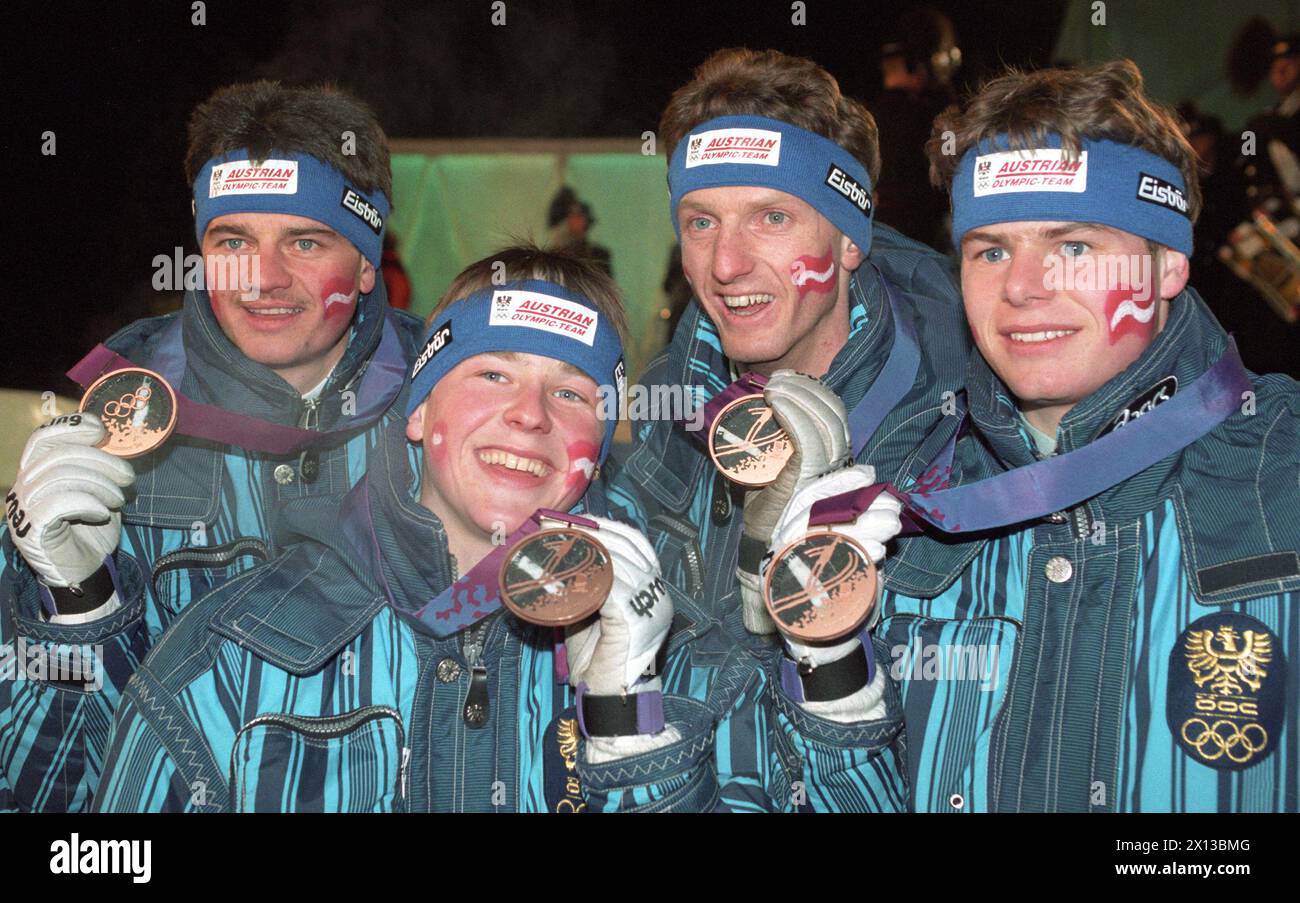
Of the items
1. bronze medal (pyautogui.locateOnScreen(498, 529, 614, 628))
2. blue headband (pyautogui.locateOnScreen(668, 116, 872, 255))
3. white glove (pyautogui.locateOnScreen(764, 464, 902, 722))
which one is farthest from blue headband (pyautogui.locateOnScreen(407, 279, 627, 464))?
blue headband (pyautogui.locateOnScreen(668, 116, 872, 255))

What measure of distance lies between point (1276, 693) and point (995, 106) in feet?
4.46

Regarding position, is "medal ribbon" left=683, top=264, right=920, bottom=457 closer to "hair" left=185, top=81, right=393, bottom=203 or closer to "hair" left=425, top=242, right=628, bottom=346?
"hair" left=425, top=242, right=628, bottom=346

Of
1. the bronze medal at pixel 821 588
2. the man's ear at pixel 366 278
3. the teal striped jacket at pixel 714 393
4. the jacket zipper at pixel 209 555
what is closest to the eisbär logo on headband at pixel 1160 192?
the teal striped jacket at pixel 714 393

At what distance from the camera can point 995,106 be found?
3094 millimetres

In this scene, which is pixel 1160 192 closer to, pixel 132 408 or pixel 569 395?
pixel 569 395

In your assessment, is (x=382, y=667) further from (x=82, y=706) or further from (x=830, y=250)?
(x=830, y=250)

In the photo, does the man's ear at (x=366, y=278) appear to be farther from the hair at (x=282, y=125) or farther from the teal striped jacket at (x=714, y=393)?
the teal striped jacket at (x=714, y=393)

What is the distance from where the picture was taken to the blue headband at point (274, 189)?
3896 mm

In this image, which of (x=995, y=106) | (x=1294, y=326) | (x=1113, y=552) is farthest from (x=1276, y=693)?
(x=1294, y=326)

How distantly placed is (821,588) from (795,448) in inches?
14.4

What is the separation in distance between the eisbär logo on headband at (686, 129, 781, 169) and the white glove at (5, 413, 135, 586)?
1.68 meters

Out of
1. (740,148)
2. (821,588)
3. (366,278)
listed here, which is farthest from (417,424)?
(740,148)

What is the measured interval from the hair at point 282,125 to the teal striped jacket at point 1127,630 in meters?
1.96

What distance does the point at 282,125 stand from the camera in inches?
154
